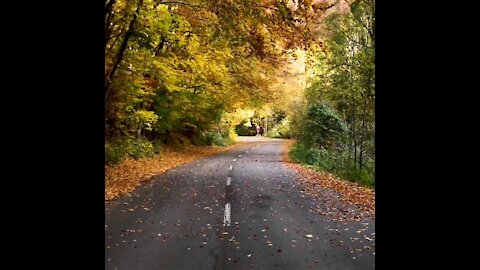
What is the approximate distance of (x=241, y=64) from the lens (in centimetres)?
2553

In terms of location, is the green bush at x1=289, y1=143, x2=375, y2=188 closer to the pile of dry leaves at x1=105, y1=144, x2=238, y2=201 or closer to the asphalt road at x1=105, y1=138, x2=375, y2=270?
the asphalt road at x1=105, y1=138, x2=375, y2=270

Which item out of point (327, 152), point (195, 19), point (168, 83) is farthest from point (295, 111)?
point (195, 19)

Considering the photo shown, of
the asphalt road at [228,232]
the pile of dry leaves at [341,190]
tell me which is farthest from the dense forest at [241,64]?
the asphalt road at [228,232]

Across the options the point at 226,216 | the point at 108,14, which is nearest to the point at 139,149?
Result: the point at 108,14

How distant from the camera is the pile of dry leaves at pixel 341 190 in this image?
11180mm

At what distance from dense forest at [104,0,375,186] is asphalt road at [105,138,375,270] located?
13.1 ft

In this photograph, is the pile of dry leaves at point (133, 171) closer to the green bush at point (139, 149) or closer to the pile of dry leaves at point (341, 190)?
the green bush at point (139, 149)

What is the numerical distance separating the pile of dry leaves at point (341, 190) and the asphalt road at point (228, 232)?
2.33 ft

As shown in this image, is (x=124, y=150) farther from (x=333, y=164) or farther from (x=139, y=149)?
(x=333, y=164)

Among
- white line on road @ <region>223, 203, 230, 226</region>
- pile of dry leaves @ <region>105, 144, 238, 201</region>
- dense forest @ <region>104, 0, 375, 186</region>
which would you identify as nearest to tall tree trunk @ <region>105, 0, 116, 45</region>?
dense forest @ <region>104, 0, 375, 186</region>

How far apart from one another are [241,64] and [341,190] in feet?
42.5
